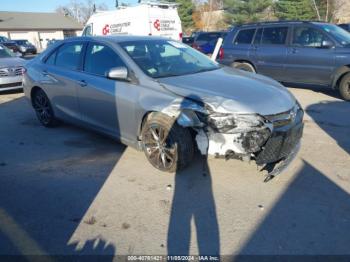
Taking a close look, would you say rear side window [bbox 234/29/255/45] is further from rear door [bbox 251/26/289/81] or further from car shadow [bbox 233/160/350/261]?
car shadow [bbox 233/160/350/261]

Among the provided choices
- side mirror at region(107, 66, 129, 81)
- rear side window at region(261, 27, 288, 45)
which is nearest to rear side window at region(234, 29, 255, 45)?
rear side window at region(261, 27, 288, 45)

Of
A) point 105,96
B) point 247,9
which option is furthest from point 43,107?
point 247,9

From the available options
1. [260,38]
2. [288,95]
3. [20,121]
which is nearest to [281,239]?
[288,95]

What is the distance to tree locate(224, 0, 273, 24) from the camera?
142ft

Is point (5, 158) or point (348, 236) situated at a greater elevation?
point (348, 236)

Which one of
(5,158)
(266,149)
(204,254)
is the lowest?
(5,158)

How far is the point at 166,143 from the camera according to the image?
418 centimetres

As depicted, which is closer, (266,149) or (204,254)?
(204,254)

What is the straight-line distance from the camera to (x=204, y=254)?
2.87m

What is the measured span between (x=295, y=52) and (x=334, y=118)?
2.75 metres

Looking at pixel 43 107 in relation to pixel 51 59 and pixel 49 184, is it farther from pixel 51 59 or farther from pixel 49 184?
pixel 49 184

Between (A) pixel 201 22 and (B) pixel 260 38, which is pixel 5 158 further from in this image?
(A) pixel 201 22

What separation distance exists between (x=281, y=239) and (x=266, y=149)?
1023 millimetres

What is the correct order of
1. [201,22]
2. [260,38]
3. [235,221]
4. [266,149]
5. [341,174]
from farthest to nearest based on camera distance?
1. [201,22]
2. [260,38]
3. [341,174]
4. [266,149]
5. [235,221]
